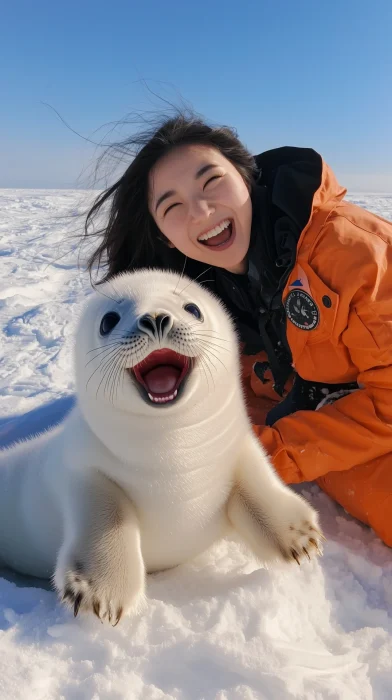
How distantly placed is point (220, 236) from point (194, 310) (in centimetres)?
76

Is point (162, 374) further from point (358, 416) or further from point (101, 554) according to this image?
point (358, 416)

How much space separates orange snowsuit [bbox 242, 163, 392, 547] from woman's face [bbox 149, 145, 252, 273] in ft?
1.00

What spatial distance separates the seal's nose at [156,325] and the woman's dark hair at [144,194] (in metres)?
1.08

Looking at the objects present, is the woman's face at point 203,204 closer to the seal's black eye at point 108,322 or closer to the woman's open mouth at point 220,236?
Result: the woman's open mouth at point 220,236

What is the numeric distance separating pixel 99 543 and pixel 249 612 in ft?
1.22

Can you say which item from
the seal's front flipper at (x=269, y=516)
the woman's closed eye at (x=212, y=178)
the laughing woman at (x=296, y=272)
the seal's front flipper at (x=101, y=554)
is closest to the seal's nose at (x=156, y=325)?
the seal's front flipper at (x=101, y=554)

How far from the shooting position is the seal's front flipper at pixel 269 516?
139cm

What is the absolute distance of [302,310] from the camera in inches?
71.3

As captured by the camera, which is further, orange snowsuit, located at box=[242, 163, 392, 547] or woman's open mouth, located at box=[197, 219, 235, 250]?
woman's open mouth, located at box=[197, 219, 235, 250]

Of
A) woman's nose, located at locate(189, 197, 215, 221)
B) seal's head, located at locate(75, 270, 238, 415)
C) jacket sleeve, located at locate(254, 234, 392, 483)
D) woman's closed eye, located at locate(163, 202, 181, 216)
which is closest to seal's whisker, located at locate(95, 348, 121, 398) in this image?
seal's head, located at locate(75, 270, 238, 415)

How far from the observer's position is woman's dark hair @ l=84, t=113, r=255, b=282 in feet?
6.97

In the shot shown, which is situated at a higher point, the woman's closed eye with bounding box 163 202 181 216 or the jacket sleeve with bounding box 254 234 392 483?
the woman's closed eye with bounding box 163 202 181 216

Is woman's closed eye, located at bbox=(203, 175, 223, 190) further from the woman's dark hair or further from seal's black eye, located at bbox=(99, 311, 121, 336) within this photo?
seal's black eye, located at bbox=(99, 311, 121, 336)

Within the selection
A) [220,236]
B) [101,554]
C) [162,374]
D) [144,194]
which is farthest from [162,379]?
[144,194]
